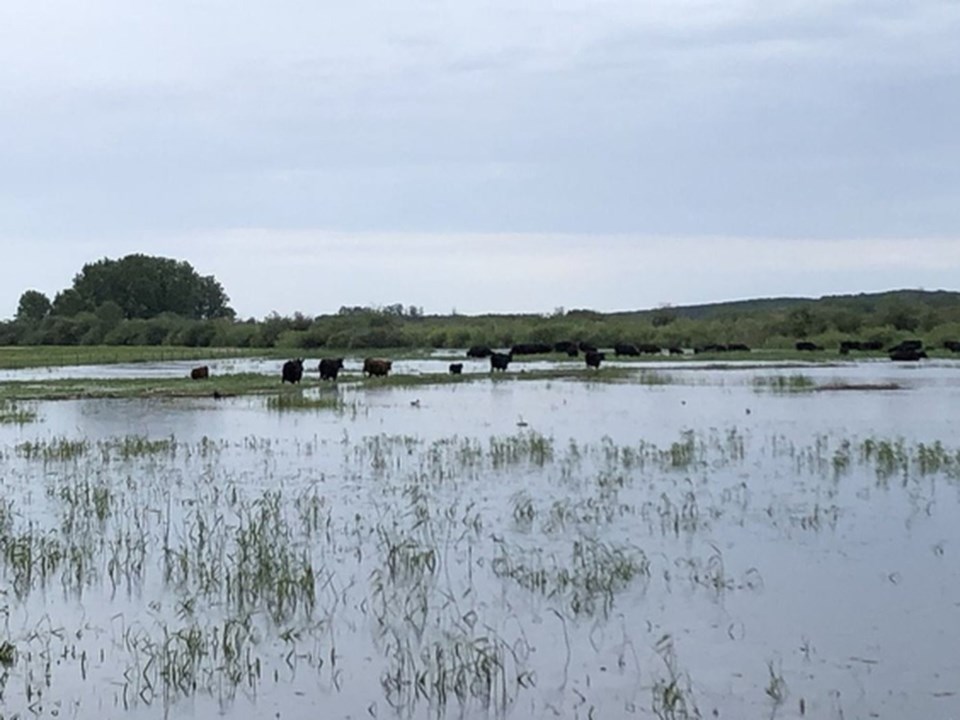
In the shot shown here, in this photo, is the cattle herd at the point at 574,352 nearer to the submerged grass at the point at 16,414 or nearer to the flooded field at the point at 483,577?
the submerged grass at the point at 16,414

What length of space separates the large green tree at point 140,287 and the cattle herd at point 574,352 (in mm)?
60560

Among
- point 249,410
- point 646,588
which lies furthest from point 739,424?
point 646,588

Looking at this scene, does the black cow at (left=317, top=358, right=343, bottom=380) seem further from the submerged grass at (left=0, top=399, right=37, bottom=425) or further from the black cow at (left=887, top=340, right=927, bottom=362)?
the black cow at (left=887, top=340, right=927, bottom=362)

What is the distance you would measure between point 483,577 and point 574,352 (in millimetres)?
52289

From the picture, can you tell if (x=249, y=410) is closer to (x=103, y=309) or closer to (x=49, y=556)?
(x=49, y=556)

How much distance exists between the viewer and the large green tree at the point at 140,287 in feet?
394

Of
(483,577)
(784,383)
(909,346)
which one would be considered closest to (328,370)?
(784,383)

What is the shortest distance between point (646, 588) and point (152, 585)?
13.7 ft

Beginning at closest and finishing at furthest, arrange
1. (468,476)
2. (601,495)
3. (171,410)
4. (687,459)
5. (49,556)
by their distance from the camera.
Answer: (49,556) → (601,495) → (468,476) → (687,459) → (171,410)

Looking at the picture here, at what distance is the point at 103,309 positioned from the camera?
104m

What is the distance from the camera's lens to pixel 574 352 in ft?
205

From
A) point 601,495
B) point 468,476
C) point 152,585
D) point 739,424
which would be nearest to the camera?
point 152,585

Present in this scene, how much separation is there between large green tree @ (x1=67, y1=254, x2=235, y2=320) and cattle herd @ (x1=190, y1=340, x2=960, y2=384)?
6056 cm

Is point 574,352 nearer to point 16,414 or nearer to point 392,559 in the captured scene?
point 16,414
